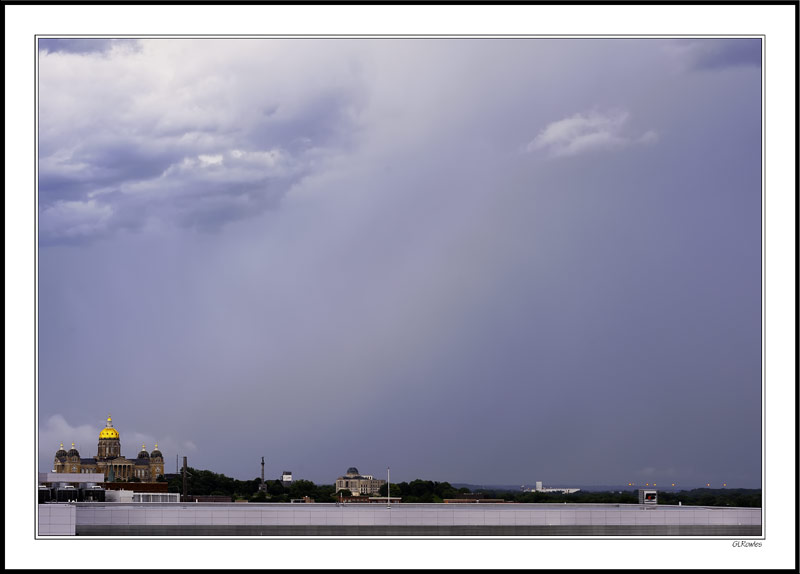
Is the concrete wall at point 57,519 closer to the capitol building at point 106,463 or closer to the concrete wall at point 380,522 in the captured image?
the concrete wall at point 380,522

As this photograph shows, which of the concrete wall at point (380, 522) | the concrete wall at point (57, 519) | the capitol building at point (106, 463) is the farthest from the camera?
the capitol building at point (106, 463)

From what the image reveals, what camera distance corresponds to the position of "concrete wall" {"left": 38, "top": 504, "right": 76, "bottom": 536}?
32625 mm

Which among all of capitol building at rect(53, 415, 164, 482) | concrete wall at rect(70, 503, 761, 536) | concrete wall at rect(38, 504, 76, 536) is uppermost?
concrete wall at rect(38, 504, 76, 536)

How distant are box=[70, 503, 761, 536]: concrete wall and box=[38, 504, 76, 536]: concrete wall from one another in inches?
120

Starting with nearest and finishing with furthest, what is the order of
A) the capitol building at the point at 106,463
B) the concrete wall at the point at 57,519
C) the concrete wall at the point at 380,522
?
the concrete wall at the point at 57,519
the concrete wall at the point at 380,522
the capitol building at the point at 106,463

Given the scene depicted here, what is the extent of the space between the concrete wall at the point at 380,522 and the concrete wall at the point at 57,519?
10.0 ft

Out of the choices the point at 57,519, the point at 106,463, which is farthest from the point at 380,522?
the point at 106,463

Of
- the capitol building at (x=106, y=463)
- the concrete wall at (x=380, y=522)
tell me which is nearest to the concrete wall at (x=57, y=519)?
the concrete wall at (x=380, y=522)

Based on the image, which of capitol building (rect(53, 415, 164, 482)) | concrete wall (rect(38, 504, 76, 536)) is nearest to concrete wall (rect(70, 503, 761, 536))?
concrete wall (rect(38, 504, 76, 536))

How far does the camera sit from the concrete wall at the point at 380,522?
37.1 meters

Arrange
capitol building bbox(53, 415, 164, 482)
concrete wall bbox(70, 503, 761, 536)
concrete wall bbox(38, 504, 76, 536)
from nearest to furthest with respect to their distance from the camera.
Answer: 1. concrete wall bbox(38, 504, 76, 536)
2. concrete wall bbox(70, 503, 761, 536)
3. capitol building bbox(53, 415, 164, 482)

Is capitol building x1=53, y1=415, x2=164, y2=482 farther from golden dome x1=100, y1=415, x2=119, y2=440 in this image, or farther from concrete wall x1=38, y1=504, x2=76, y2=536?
concrete wall x1=38, y1=504, x2=76, y2=536

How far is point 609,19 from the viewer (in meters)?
26.8

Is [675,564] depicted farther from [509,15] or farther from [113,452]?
[113,452]
